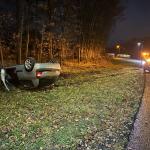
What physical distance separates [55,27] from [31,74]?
55.4ft

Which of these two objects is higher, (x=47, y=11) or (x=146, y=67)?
(x=47, y=11)

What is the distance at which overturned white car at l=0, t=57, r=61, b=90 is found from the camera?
1449cm

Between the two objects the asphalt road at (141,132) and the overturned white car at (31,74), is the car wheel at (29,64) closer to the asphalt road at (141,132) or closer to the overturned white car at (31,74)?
the overturned white car at (31,74)

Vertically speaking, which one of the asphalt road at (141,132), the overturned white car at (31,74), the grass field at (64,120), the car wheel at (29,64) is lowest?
the asphalt road at (141,132)

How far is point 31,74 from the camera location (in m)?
14.6

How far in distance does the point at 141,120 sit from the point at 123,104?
2726 mm

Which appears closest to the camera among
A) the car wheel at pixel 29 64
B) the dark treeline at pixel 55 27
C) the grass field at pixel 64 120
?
the grass field at pixel 64 120

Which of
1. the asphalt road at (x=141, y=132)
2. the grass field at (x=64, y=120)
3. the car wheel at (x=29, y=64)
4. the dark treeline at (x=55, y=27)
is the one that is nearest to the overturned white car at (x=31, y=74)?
the car wheel at (x=29, y=64)

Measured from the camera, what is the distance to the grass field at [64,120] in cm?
756

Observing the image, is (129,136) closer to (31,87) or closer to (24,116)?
(24,116)

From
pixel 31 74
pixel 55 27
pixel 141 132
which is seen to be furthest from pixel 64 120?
pixel 55 27

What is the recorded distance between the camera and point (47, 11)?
94.9 feet

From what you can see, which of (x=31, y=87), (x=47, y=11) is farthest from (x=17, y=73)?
(x=47, y=11)

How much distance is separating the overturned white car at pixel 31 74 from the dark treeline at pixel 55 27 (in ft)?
25.1
